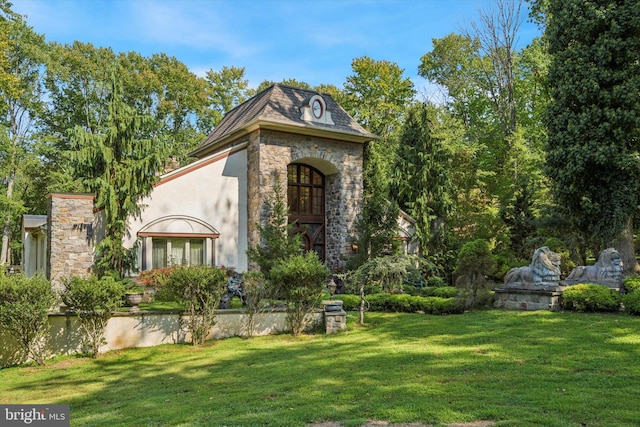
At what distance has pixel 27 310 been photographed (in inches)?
317

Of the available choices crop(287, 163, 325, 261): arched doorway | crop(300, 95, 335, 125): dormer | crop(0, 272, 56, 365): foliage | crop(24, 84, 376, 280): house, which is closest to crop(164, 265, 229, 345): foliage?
crop(0, 272, 56, 365): foliage

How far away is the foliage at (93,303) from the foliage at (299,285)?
3.26 m

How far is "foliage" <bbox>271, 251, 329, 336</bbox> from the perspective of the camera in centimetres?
1007

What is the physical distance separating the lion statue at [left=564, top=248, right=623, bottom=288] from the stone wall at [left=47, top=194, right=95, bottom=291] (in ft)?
39.9

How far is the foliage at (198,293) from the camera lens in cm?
944

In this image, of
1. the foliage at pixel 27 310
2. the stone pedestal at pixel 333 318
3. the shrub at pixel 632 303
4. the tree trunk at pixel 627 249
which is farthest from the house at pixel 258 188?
the shrub at pixel 632 303

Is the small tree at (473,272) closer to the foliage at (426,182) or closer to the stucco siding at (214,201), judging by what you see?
the foliage at (426,182)

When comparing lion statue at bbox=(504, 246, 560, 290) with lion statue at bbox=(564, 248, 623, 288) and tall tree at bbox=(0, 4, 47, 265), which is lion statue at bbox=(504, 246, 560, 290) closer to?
lion statue at bbox=(564, 248, 623, 288)

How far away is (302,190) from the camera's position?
19234mm

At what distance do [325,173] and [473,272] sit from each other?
29.3 feet

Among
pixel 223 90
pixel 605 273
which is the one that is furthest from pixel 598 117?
pixel 223 90

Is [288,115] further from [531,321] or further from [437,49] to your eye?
[437,49]

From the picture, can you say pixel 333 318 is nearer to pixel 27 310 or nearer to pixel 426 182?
pixel 27 310

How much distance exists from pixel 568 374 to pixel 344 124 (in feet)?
46.3
